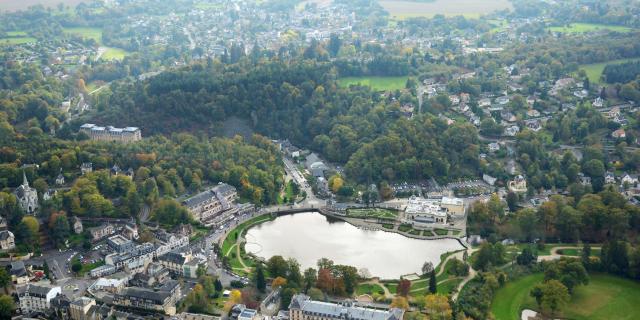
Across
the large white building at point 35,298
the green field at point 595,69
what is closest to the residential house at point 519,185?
the green field at point 595,69

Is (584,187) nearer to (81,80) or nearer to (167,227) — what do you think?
(167,227)

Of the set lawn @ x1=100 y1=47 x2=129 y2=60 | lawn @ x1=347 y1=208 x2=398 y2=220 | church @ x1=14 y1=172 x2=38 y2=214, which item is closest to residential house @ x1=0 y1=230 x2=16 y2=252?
church @ x1=14 y1=172 x2=38 y2=214

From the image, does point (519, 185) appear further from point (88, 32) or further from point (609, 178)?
point (88, 32)

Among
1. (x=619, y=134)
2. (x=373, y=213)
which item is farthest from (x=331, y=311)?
(x=619, y=134)

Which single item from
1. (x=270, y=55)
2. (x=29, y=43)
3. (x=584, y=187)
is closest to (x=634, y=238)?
(x=584, y=187)

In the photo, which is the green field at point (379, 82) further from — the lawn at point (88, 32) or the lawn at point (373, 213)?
the lawn at point (88, 32)

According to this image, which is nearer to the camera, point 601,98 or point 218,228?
point 218,228
